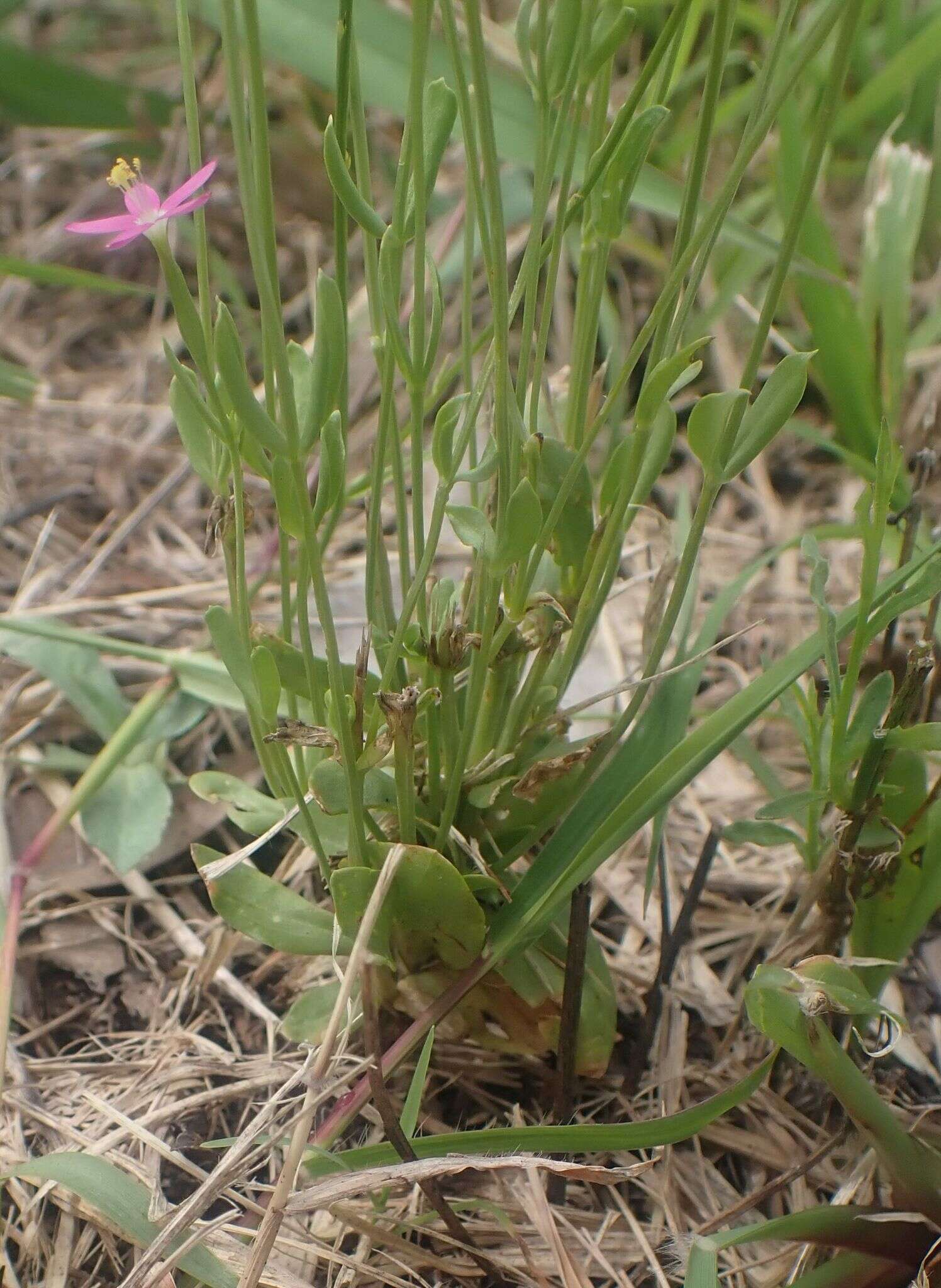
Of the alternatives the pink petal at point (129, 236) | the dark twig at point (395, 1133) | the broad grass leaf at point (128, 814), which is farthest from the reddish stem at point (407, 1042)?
the pink petal at point (129, 236)

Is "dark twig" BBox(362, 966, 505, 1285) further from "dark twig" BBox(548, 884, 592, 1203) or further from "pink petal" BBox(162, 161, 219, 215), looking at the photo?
"pink petal" BBox(162, 161, 219, 215)

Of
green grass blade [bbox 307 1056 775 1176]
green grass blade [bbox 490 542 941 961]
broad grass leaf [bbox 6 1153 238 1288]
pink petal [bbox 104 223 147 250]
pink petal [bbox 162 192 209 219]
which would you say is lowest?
broad grass leaf [bbox 6 1153 238 1288]

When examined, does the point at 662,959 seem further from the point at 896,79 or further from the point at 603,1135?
the point at 896,79

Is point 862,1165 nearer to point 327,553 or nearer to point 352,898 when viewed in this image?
point 352,898

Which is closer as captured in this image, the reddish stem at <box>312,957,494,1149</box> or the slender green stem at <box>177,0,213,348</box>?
the slender green stem at <box>177,0,213,348</box>

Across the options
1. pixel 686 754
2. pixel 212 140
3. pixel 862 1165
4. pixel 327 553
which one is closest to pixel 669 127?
pixel 212 140

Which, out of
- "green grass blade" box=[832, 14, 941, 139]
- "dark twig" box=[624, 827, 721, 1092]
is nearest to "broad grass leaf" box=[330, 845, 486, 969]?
"dark twig" box=[624, 827, 721, 1092]

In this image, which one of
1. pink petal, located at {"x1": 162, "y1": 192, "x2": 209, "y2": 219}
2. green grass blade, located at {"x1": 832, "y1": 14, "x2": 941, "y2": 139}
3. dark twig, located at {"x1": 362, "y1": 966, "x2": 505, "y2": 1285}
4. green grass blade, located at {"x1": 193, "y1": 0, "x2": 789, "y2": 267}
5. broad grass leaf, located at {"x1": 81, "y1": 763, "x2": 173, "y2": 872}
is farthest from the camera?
green grass blade, located at {"x1": 832, "y1": 14, "x2": 941, "y2": 139}
